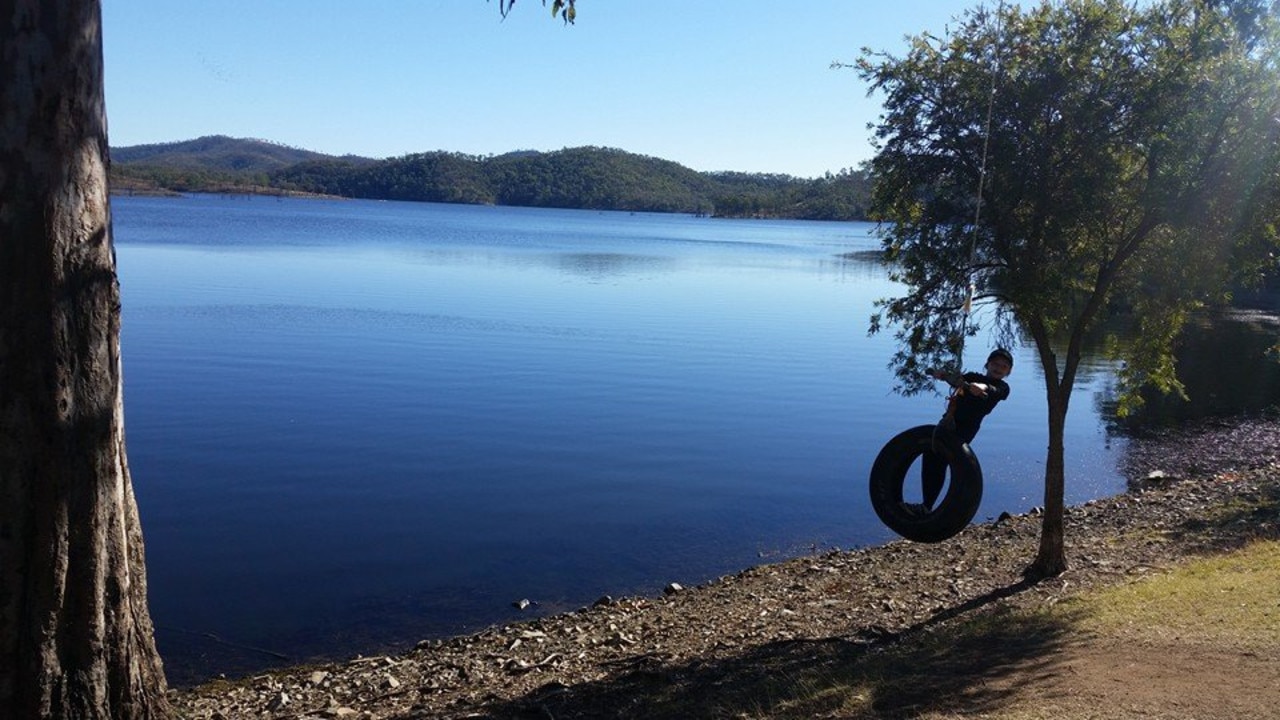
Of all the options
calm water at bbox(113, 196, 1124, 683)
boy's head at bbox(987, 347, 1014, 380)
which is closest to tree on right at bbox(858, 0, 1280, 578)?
boy's head at bbox(987, 347, 1014, 380)

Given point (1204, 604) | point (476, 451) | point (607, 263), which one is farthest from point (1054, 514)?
point (607, 263)

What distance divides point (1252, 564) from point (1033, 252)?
432cm

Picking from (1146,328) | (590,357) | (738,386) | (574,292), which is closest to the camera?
(1146,328)

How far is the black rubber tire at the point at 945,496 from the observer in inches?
363

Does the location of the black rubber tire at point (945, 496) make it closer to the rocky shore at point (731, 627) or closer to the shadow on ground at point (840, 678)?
the shadow on ground at point (840, 678)

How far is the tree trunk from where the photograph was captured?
46.0 ft

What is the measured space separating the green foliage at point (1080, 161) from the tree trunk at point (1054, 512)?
0.39 metres

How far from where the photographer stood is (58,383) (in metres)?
6.09

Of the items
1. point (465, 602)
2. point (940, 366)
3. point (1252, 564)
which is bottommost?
point (465, 602)

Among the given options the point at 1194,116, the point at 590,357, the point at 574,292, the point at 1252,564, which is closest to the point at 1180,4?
the point at 1194,116

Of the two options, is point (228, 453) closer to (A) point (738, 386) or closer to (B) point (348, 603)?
(B) point (348, 603)

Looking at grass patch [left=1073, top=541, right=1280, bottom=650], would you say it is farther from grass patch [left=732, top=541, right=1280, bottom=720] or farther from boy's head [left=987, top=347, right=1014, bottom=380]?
boy's head [left=987, top=347, right=1014, bottom=380]

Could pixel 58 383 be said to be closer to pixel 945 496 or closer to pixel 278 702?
pixel 278 702

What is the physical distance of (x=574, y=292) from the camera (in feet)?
179
